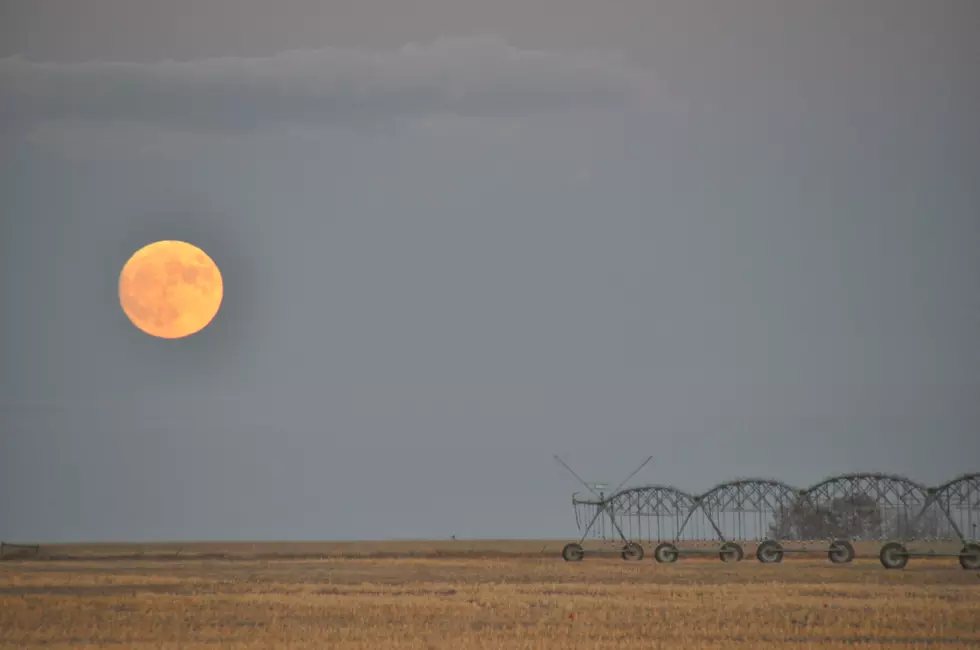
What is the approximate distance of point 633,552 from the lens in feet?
433

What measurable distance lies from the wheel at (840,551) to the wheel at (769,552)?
4224 mm

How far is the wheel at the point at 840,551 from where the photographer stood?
12206 cm

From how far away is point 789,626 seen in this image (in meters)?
58.9

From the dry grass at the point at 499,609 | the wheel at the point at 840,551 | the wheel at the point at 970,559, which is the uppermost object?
the wheel at the point at 840,551

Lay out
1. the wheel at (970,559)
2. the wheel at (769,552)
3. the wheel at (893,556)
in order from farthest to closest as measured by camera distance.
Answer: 1. the wheel at (769,552)
2. the wheel at (893,556)
3. the wheel at (970,559)

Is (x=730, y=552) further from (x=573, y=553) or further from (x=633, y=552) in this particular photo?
(x=573, y=553)

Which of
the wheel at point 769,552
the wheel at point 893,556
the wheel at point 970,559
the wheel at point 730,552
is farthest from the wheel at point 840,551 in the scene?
the wheel at point 970,559

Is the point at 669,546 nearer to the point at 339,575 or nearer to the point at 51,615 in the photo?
the point at 339,575

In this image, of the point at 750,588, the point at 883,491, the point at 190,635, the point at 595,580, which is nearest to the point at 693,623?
the point at 190,635

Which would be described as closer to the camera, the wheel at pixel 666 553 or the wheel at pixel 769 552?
the wheel at pixel 769 552

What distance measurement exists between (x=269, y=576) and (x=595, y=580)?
23868mm

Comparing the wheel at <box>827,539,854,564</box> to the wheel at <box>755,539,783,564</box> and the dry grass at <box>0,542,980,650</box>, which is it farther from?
the dry grass at <box>0,542,980,650</box>

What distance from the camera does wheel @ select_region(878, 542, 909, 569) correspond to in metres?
110

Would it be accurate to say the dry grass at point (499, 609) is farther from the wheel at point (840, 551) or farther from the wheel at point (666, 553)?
the wheel at point (666, 553)
